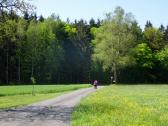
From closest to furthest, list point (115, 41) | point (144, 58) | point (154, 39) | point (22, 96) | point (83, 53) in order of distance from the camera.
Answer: point (22, 96)
point (115, 41)
point (144, 58)
point (83, 53)
point (154, 39)

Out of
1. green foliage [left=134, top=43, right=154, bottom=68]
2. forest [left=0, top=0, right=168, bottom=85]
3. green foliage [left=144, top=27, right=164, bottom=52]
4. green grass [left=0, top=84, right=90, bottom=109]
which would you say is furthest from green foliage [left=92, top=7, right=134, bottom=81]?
green grass [left=0, top=84, right=90, bottom=109]

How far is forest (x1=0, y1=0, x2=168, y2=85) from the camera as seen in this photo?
3839 inches

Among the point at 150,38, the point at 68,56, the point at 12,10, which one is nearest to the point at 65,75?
the point at 68,56

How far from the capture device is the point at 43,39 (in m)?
111

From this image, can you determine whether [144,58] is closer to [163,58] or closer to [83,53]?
[163,58]

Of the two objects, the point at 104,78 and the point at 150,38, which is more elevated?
the point at 150,38

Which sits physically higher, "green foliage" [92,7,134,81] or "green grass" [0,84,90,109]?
"green foliage" [92,7,134,81]

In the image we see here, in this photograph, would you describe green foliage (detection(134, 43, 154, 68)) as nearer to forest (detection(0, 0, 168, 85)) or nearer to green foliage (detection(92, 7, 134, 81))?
forest (detection(0, 0, 168, 85))

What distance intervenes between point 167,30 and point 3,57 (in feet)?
201

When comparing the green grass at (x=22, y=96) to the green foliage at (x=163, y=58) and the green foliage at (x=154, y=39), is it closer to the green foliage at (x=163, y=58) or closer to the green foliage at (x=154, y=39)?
the green foliage at (x=163, y=58)

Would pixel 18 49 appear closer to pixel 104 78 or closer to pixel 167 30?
pixel 104 78

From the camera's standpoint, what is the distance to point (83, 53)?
12006 centimetres

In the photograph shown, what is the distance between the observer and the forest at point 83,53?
320 feet

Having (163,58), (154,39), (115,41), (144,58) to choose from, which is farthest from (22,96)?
(154,39)
